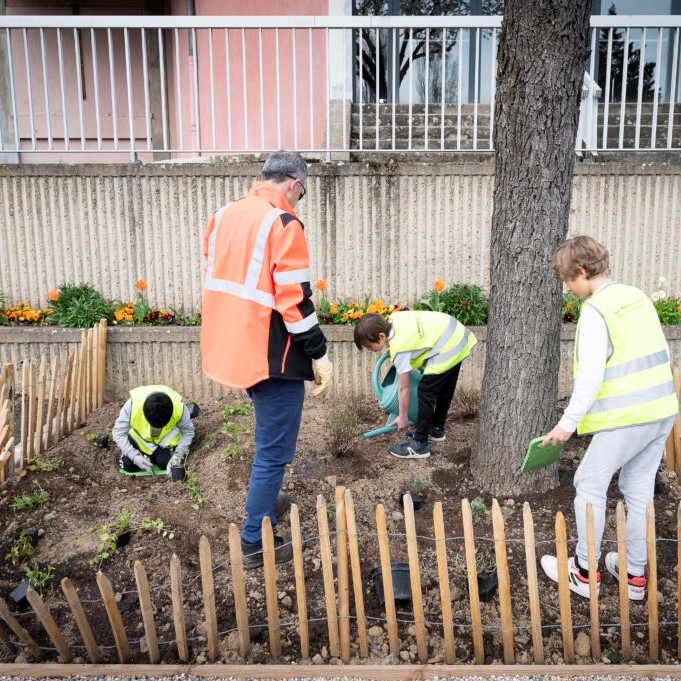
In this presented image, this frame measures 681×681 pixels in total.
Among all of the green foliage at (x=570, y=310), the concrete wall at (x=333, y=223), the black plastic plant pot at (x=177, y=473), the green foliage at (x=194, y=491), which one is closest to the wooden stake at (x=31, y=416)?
the black plastic plant pot at (x=177, y=473)

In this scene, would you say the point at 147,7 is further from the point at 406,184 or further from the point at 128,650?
the point at 128,650

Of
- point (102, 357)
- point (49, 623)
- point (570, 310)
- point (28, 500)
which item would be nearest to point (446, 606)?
point (49, 623)

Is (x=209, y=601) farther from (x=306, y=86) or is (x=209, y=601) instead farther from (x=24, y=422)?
(x=306, y=86)

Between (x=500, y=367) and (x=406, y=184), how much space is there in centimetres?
252

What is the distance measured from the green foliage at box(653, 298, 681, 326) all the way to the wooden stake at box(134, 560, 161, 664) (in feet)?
15.6

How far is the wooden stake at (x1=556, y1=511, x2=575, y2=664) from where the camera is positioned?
2.65 meters

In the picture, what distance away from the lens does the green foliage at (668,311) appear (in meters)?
5.87

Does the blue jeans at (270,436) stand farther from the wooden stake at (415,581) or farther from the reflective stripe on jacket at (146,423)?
the reflective stripe on jacket at (146,423)

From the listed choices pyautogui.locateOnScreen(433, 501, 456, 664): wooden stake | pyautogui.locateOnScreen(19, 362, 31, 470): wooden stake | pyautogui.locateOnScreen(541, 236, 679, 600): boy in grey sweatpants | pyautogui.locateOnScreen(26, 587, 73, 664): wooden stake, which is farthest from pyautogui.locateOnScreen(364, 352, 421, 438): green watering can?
pyautogui.locateOnScreen(26, 587, 73, 664): wooden stake

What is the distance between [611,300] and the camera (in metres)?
2.89

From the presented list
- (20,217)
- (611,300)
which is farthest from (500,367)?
(20,217)

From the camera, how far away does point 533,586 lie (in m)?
2.65

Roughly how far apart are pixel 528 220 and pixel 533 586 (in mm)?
1918

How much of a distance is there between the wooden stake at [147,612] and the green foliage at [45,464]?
220cm
